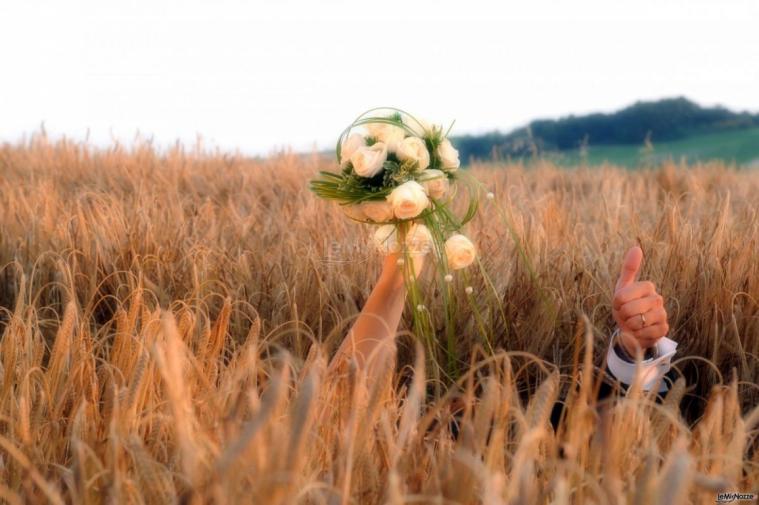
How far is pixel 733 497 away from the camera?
1.30 metres

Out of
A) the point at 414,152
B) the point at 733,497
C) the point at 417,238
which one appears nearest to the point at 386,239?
the point at 417,238

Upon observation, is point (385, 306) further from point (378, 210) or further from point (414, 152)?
point (414, 152)

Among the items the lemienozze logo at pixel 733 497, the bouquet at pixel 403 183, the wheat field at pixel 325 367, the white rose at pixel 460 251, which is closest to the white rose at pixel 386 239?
the bouquet at pixel 403 183

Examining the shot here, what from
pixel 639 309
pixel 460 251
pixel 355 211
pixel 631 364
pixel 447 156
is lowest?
pixel 631 364

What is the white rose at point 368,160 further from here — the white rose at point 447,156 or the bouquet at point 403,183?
the white rose at point 447,156

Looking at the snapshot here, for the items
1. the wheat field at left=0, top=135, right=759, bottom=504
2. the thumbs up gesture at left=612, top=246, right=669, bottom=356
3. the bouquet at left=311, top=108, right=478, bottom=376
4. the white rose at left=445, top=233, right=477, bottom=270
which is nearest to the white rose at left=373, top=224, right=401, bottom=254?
the bouquet at left=311, top=108, right=478, bottom=376

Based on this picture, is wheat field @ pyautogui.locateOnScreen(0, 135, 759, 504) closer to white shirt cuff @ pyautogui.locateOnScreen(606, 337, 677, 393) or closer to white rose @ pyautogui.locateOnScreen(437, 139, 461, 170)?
white shirt cuff @ pyautogui.locateOnScreen(606, 337, 677, 393)

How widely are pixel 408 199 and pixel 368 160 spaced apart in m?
0.14

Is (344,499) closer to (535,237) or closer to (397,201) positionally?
(397,201)

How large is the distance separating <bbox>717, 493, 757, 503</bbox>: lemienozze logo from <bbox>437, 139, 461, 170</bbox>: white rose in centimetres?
102

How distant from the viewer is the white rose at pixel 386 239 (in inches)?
82.3

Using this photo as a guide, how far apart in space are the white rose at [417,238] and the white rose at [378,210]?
0.23 feet

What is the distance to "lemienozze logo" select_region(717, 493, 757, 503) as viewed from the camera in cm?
130

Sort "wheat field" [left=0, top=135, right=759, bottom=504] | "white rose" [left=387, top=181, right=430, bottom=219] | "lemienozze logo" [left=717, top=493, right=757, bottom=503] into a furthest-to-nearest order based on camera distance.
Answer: "white rose" [left=387, top=181, right=430, bottom=219], "lemienozze logo" [left=717, top=493, right=757, bottom=503], "wheat field" [left=0, top=135, right=759, bottom=504]
